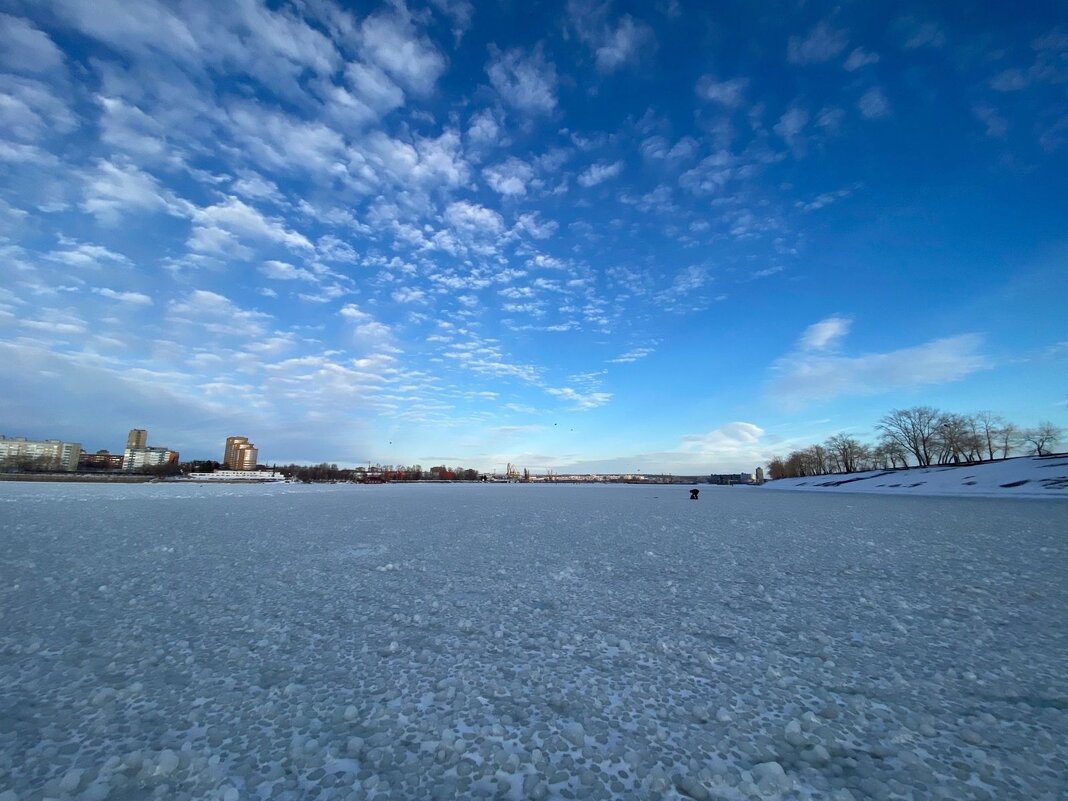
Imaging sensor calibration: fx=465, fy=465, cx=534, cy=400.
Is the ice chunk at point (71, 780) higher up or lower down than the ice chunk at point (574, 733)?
higher up

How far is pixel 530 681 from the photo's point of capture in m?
5.03

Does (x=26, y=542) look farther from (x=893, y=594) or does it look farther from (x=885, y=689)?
(x=893, y=594)

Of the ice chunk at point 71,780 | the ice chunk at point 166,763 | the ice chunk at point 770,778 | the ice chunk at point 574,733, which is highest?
the ice chunk at point 71,780

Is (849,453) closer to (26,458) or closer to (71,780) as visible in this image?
(71,780)

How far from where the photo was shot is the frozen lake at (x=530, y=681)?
3.40m

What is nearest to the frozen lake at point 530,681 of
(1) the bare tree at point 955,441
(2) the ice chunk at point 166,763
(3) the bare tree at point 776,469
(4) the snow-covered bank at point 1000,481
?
(2) the ice chunk at point 166,763

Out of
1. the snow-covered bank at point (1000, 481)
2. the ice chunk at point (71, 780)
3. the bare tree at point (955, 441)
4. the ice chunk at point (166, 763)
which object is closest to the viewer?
the ice chunk at point (71, 780)

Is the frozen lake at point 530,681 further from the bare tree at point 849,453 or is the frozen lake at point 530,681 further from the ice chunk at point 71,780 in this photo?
the bare tree at point 849,453

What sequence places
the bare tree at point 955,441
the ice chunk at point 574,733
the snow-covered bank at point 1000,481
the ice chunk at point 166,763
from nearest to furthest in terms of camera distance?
the ice chunk at point 166,763
the ice chunk at point 574,733
the snow-covered bank at point 1000,481
the bare tree at point 955,441

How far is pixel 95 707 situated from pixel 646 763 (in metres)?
5.00

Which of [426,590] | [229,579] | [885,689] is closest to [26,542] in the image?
[229,579]

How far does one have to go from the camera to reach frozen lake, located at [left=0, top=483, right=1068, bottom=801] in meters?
3.40

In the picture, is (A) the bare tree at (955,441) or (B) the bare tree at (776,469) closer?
(A) the bare tree at (955,441)

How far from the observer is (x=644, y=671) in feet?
17.4
